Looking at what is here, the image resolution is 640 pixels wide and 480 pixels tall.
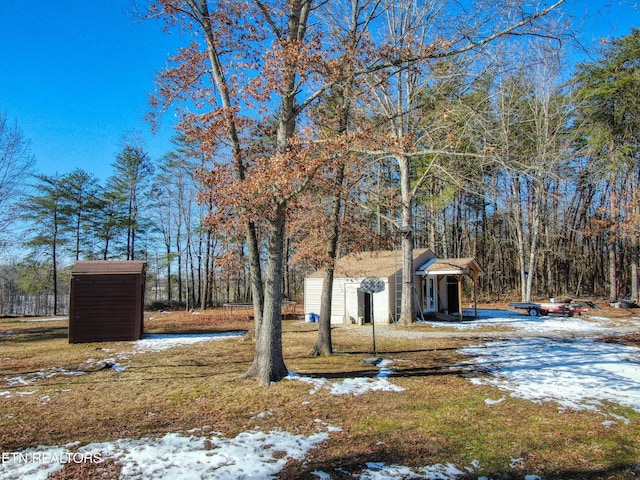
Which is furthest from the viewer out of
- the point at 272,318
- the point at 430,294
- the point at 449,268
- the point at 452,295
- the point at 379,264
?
the point at 452,295

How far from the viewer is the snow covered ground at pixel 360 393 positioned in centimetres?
362

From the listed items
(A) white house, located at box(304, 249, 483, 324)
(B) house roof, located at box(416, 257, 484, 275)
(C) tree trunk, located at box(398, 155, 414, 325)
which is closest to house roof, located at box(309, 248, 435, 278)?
(A) white house, located at box(304, 249, 483, 324)

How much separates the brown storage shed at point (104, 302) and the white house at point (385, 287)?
25.1 ft

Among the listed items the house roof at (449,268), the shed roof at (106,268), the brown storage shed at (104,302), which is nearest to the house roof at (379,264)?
the house roof at (449,268)

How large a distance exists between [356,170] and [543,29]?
15.0 ft

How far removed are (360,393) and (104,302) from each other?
360 inches

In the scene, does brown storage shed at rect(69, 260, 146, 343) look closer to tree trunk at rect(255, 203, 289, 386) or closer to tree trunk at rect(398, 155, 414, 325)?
tree trunk at rect(255, 203, 289, 386)

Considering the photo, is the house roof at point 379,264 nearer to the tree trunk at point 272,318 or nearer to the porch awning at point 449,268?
the porch awning at point 449,268

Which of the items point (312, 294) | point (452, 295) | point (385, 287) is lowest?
point (452, 295)

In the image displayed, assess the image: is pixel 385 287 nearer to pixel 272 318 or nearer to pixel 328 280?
pixel 328 280

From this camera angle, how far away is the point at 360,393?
620 centimetres

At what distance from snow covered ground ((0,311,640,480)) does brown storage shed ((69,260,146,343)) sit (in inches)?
33.5

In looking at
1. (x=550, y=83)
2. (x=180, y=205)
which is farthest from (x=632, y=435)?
(x=180, y=205)

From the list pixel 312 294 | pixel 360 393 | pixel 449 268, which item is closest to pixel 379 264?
pixel 449 268
